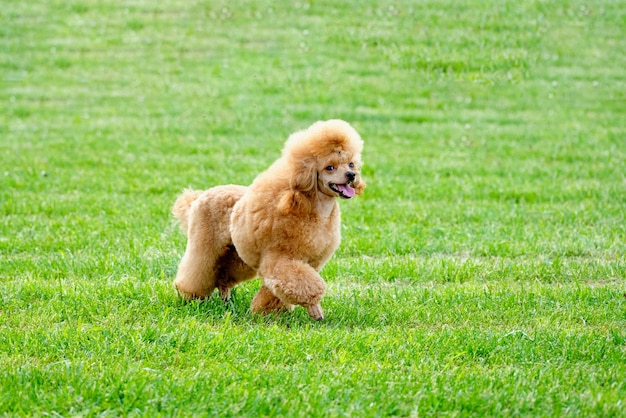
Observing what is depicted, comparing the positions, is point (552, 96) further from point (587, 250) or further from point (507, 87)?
point (587, 250)

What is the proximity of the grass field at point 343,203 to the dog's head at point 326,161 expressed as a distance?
0.94 metres

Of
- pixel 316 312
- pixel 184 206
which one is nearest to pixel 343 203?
pixel 184 206

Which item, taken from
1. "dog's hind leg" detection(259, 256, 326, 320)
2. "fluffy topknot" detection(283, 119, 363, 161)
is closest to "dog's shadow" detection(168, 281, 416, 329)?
"dog's hind leg" detection(259, 256, 326, 320)

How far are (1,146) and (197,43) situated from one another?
651 cm

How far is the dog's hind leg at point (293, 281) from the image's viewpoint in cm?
586

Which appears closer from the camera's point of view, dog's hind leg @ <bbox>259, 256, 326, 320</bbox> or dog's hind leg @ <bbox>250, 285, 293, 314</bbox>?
dog's hind leg @ <bbox>259, 256, 326, 320</bbox>

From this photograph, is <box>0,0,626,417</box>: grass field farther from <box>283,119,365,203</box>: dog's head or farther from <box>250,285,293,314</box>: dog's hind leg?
<box>283,119,365,203</box>: dog's head

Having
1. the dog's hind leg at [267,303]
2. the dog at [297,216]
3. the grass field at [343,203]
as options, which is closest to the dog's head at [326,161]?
the dog at [297,216]

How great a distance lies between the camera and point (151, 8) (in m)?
21.1

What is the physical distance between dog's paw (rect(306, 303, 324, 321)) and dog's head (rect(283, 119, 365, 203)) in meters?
0.75

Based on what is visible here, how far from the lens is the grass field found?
16.5ft

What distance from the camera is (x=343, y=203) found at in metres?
10.5

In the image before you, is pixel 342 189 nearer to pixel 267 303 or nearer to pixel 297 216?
pixel 297 216

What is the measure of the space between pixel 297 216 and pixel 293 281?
445 millimetres
